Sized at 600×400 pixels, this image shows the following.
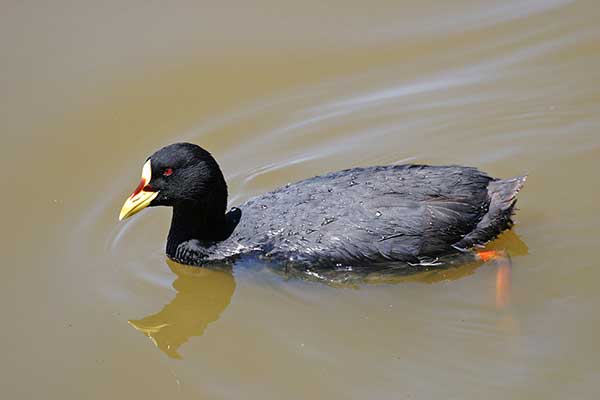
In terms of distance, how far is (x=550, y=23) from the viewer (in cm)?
866

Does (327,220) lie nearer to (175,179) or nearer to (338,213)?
(338,213)

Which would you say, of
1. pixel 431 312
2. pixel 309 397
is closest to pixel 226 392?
pixel 309 397

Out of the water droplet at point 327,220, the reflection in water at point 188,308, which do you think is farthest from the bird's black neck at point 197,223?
the water droplet at point 327,220

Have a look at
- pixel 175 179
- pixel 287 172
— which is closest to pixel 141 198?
pixel 175 179

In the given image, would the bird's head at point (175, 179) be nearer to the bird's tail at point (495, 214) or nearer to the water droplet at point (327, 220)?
the water droplet at point (327, 220)

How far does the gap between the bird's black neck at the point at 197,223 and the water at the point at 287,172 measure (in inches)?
10.3

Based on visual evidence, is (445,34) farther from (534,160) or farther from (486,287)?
(486,287)

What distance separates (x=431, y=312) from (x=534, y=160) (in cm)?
183

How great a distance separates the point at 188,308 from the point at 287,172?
1565mm

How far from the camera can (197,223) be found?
22.1 feet

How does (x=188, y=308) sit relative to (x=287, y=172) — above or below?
below

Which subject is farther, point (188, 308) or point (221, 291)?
point (221, 291)

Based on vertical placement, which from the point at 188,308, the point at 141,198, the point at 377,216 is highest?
the point at 141,198

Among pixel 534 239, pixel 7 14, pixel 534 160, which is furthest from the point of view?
pixel 7 14
